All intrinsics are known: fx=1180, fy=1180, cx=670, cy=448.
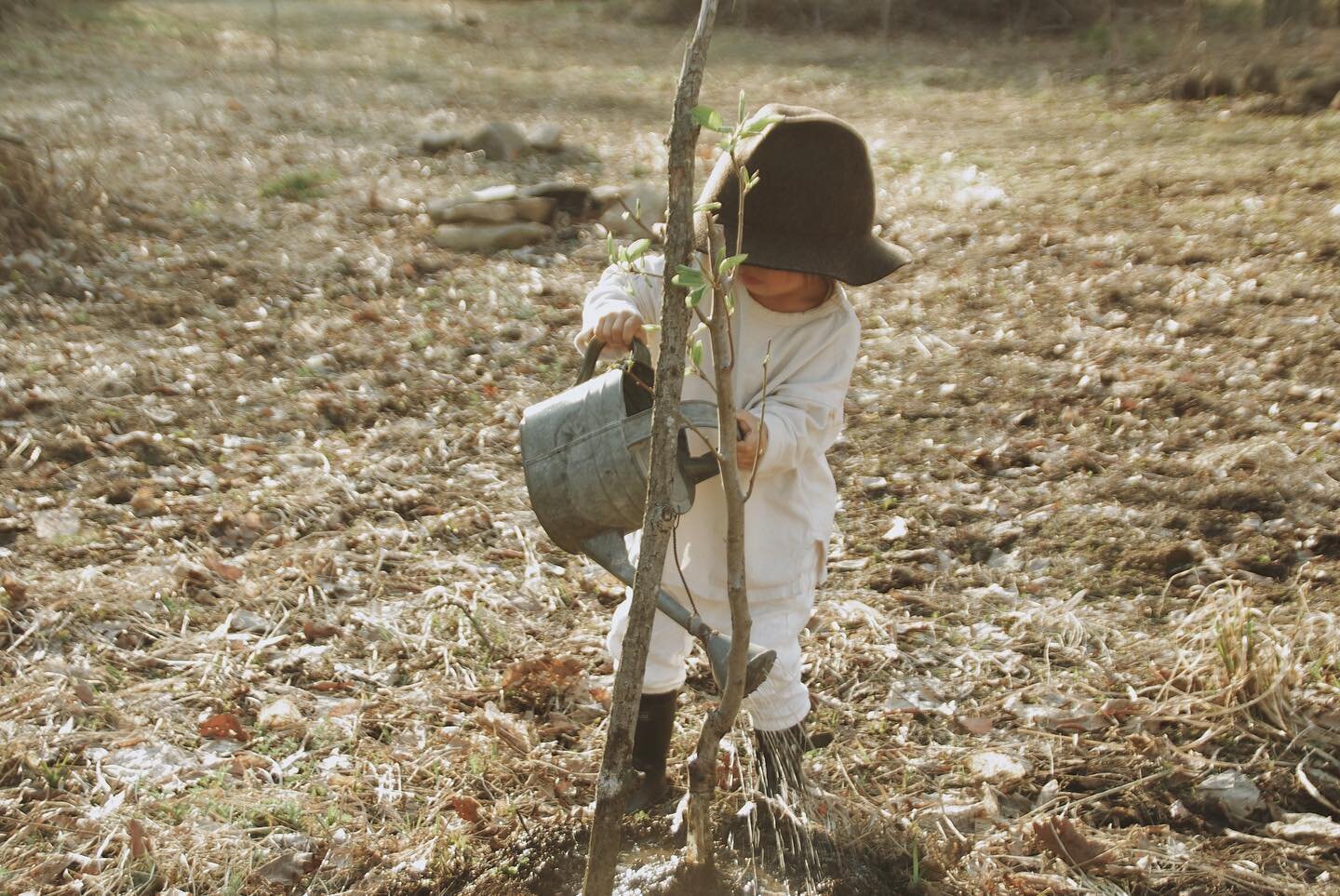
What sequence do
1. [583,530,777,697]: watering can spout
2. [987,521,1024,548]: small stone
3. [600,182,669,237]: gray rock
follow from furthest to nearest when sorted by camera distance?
[600,182,669,237]: gray rock
[987,521,1024,548]: small stone
[583,530,777,697]: watering can spout

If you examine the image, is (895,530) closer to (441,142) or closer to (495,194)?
(495,194)

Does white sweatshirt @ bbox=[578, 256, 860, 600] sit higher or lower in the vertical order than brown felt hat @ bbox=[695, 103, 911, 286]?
lower

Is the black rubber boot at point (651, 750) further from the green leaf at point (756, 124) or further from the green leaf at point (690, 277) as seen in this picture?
the green leaf at point (756, 124)

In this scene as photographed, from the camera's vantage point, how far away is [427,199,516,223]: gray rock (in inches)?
253

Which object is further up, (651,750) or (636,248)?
(636,248)

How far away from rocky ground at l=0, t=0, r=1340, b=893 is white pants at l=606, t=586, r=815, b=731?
0.26 m

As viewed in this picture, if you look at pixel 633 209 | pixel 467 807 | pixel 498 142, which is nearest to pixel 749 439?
pixel 467 807

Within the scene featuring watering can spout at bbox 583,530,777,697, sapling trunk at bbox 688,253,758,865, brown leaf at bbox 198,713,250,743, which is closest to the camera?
sapling trunk at bbox 688,253,758,865

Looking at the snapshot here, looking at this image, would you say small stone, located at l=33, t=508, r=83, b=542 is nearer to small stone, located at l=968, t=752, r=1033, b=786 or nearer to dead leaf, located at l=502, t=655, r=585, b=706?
dead leaf, located at l=502, t=655, r=585, b=706

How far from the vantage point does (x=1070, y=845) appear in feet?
7.76

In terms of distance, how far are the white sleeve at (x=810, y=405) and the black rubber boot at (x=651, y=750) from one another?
58cm

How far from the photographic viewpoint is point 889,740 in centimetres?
276

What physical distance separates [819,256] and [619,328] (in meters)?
0.38

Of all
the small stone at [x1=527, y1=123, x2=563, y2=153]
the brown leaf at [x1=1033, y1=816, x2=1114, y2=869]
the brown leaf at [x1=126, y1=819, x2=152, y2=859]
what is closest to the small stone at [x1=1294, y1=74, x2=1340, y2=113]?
the small stone at [x1=527, y1=123, x2=563, y2=153]
